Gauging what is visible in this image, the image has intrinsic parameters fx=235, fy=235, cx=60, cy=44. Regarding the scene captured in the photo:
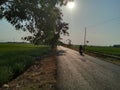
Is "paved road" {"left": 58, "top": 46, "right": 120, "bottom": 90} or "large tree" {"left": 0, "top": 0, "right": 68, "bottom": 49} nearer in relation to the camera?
"paved road" {"left": 58, "top": 46, "right": 120, "bottom": 90}

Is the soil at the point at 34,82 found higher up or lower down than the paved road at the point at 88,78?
lower down

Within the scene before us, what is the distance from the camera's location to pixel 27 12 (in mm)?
18844

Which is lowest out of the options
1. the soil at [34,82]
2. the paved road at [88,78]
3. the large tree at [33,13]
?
the soil at [34,82]

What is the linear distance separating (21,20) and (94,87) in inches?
450

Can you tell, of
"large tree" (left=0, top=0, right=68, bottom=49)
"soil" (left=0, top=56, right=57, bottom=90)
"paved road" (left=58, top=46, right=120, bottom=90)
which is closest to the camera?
"paved road" (left=58, top=46, right=120, bottom=90)

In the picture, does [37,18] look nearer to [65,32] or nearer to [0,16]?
[0,16]

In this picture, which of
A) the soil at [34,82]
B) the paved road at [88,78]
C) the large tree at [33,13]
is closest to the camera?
the paved road at [88,78]

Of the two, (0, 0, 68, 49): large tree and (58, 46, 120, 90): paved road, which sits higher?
(0, 0, 68, 49): large tree

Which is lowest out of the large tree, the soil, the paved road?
the soil

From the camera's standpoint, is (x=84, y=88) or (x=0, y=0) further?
(x=0, y=0)

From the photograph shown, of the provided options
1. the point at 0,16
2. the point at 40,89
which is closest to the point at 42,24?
the point at 0,16

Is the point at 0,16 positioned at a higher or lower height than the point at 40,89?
higher

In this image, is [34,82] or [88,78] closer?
[34,82]

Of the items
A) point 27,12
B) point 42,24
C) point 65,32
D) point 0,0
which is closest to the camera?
point 0,0
